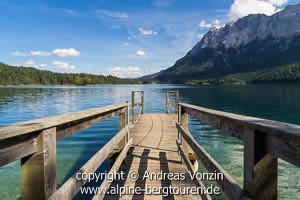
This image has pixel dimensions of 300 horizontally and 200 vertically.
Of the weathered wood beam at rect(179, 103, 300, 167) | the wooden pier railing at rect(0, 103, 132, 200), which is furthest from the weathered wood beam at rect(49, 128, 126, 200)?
the weathered wood beam at rect(179, 103, 300, 167)

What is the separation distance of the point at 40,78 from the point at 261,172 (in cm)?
17981

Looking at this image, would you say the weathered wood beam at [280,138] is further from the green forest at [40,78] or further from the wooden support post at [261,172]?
the green forest at [40,78]

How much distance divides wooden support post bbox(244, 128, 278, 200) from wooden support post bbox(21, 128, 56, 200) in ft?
4.95

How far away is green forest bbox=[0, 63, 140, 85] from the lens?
153 m

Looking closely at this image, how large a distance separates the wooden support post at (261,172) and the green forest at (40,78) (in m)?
168

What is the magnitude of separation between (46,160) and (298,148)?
1.69 meters

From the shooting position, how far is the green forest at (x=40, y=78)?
501ft

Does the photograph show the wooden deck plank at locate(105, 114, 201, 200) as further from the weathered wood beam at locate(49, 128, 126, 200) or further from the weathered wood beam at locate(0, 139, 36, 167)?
the weathered wood beam at locate(0, 139, 36, 167)

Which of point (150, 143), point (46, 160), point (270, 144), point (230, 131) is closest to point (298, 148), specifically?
point (270, 144)

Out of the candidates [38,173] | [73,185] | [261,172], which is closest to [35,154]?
[38,173]

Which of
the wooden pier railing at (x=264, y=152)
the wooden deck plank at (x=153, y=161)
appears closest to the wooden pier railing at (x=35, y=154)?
the wooden pier railing at (x=264, y=152)

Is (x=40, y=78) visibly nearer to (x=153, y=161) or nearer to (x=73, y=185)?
(x=153, y=161)

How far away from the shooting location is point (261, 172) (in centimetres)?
193

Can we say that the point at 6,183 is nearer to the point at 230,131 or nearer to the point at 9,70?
the point at 230,131
